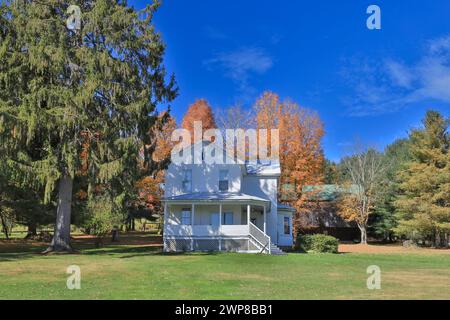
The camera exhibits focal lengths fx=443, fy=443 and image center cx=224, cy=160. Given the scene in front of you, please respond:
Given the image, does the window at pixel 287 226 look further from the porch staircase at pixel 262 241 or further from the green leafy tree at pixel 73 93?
the green leafy tree at pixel 73 93

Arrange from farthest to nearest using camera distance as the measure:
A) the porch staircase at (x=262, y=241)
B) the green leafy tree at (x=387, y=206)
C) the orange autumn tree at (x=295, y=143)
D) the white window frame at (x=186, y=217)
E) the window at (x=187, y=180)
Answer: the green leafy tree at (x=387, y=206)
the orange autumn tree at (x=295, y=143)
the window at (x=187, y=180)
the white window frame at (x=186, y=217)
the porch staircase at (x=262, y=241)

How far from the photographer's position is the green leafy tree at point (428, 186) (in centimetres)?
3919

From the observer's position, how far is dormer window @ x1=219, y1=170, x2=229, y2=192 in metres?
31.8

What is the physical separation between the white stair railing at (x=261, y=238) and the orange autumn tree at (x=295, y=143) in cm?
992

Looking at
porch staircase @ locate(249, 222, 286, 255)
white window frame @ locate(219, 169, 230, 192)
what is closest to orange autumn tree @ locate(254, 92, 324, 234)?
white window frame @ locate(219, 169, 230, 192)

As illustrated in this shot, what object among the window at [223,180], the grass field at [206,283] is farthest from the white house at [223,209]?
the grass field at [206,283]

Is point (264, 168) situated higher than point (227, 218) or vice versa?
point (264, 168)

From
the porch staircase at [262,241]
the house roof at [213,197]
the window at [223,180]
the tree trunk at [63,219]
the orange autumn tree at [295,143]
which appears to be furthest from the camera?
the orange autumn tree at [295,143]

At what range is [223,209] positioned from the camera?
103 feet

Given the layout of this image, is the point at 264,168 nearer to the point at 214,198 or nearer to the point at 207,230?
the point at 214,198

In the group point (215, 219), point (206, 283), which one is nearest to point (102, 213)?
point (215, 219)

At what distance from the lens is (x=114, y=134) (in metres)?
25.3
